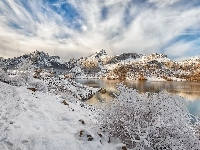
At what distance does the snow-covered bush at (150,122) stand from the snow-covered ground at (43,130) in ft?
2.77

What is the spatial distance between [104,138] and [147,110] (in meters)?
2.17

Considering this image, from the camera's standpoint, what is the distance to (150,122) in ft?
26.2

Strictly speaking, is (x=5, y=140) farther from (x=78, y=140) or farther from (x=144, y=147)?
(x=144, y=147)

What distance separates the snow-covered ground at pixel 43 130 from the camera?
747 cm

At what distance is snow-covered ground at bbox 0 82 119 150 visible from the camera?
7469mm

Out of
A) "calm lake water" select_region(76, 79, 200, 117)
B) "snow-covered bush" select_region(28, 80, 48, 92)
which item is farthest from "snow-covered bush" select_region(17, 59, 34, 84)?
"calm lake water" select_region(76, 79, 200, 117)

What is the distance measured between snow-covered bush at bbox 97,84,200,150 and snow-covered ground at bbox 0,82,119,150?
33.2 inches

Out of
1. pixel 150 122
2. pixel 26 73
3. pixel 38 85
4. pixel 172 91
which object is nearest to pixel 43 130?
pixel 150 122

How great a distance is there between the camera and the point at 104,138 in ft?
29.3

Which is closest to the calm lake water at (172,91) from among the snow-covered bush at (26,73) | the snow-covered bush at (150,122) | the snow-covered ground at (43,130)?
the snow-covered ground at (43,130)

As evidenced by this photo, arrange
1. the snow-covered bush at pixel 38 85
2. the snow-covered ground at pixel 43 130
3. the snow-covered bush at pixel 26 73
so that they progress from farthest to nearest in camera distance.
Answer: the snow-covered bush at pixel 26 73 → the snow-covered bush at pixel 38 85 → the snow-covered ground at pixel 43 130

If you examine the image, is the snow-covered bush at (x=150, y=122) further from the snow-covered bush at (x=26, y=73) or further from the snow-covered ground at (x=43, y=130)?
the snow-covered bush at (x=26, y=73)

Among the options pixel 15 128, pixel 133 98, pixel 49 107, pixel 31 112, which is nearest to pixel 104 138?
pixel 133 98

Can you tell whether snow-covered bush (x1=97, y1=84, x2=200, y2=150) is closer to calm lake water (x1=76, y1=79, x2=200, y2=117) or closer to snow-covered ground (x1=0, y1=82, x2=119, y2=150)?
snow-covered ground (x1=0, y1=82, x2=119, y2=150)
